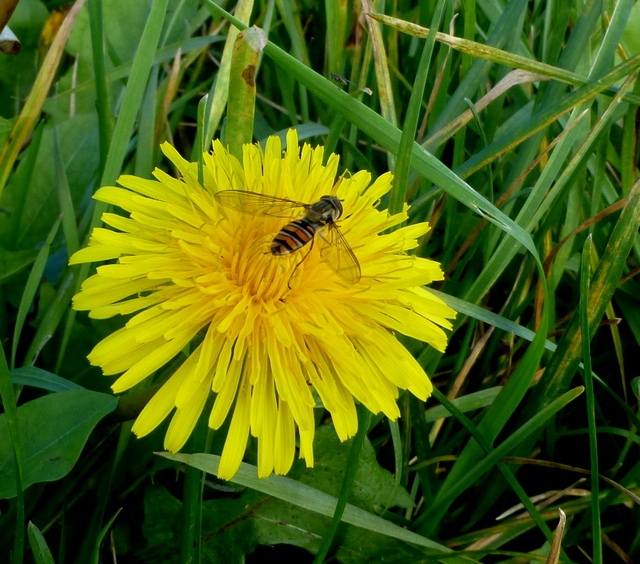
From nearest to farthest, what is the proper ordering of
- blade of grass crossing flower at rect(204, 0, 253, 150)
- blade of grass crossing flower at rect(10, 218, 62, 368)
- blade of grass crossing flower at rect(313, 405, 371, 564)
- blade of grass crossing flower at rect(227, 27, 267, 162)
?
1. blade of grass crossing flower at rect(313, 405, 371, 564)
2. blade of grass crossing flower at rect(227, 27, 267, 162)
3. blade of grass crossing flower at rect(10, 218, 62, 368)
4. blade of grass crossing flower at rect(204, 0, 253, 150)

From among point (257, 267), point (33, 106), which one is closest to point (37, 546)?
point (257, 267)

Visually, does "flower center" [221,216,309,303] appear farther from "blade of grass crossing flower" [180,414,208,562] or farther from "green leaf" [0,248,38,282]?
"green leaf" [0,248,38,282]

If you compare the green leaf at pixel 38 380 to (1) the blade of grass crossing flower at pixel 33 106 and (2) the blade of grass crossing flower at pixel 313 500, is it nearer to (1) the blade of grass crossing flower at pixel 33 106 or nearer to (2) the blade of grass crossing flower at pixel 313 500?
(2) the blade of grass crossing flower at pixel 313 500

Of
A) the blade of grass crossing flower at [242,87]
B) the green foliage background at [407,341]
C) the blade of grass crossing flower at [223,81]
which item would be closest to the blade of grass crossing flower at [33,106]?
the green foliage background at [407,341]

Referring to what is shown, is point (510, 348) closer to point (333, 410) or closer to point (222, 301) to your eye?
point (333, 410)

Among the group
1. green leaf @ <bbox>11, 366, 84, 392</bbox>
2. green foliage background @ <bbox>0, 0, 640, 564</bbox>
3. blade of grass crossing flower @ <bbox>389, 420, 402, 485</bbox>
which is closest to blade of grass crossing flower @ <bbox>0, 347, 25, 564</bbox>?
green foliage background @ <bbox>0, 0, 640, 564</bbox>

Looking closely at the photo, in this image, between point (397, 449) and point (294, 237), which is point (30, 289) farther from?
point (397, 449)
